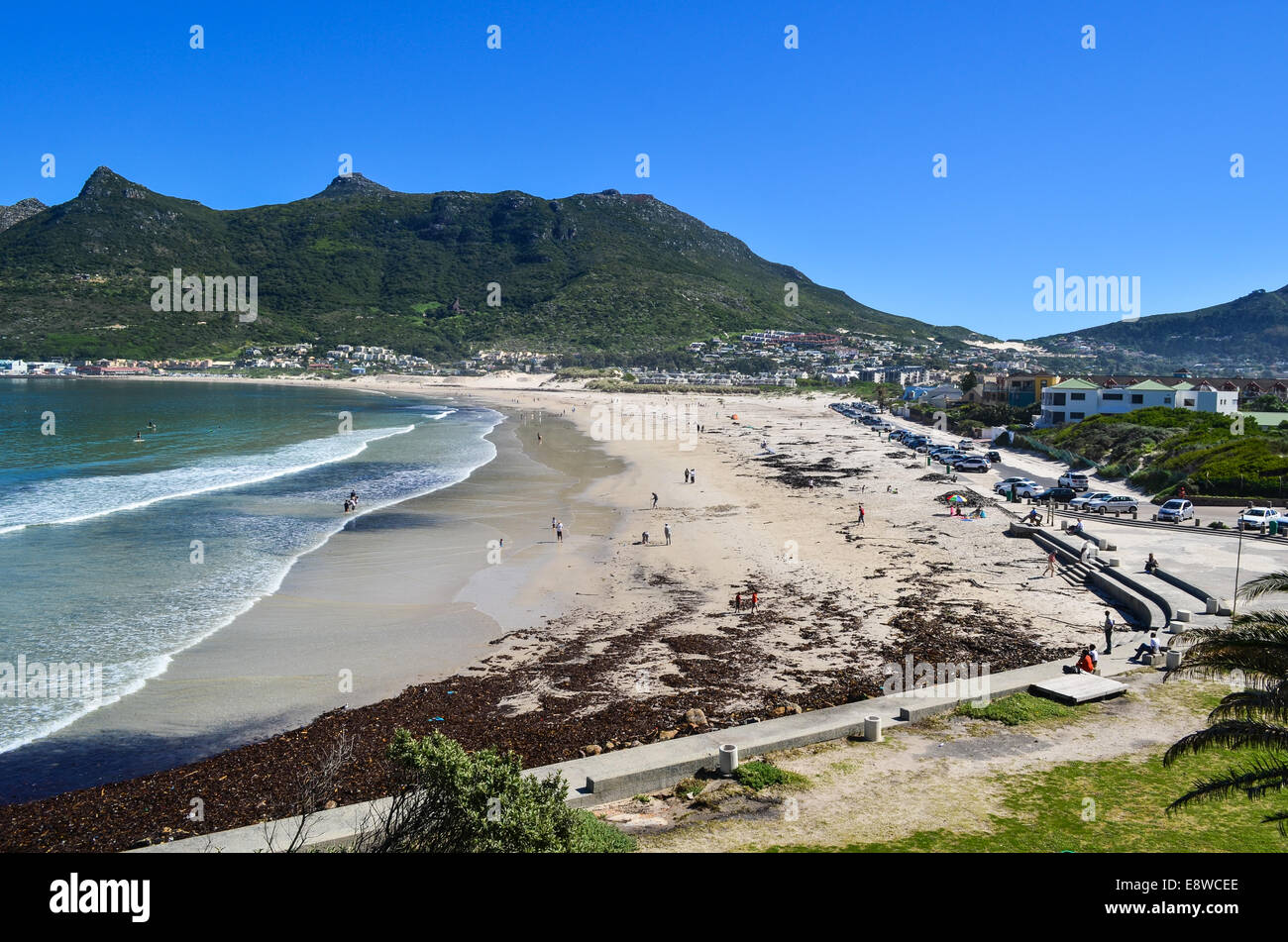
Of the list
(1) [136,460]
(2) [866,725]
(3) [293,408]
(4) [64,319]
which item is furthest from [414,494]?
(4) [64,319]

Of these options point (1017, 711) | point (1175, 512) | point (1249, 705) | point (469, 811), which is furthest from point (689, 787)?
point (1175, 512)

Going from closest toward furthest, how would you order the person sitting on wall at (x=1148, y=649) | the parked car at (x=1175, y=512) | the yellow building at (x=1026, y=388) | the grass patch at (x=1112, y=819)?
the grass patch at (x=1112, y=819) → the person sitting on wall at (x=1148, y=649) → the parked car at (x=1175, y=512) → the yellow building at (x=1026, y=388)

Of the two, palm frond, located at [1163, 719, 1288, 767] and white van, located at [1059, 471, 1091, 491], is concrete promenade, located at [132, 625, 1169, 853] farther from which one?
white van, located at [1059, 471, 1091, 491]

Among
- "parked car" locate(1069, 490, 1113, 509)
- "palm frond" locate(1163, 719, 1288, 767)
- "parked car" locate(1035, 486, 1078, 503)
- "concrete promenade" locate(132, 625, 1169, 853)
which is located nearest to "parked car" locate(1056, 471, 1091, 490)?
"parked car" locate(1035, 486, 1078, 503)

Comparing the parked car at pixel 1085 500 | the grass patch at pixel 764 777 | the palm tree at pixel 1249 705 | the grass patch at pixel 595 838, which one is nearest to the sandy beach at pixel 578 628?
the grass patch at pixel 764 777

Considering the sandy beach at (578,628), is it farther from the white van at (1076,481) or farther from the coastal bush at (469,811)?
the white van at (1076,481)

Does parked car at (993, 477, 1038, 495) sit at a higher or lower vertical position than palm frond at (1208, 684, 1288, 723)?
lower
